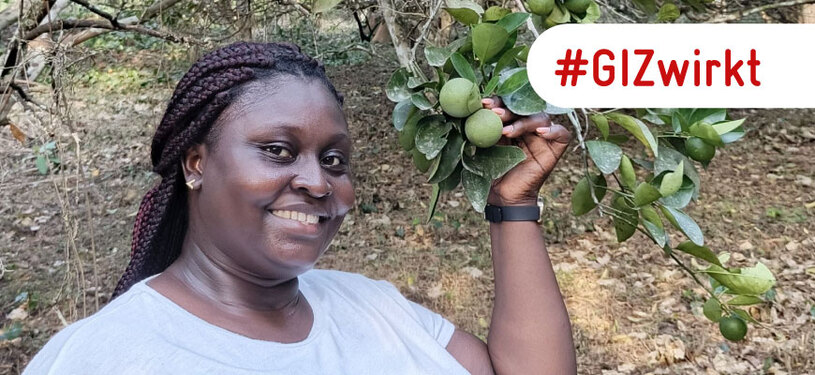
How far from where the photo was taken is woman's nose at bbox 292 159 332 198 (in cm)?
143

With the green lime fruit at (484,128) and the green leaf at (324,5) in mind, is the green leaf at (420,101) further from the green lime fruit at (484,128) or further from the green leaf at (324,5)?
the green leaf at (324,5)

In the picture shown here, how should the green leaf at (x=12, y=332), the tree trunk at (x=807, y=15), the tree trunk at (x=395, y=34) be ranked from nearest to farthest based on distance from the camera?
1. the tree trunk at (x=395, y=34)
2. the green leaf at (x=12, y=332)
3. the tree trunk at (x=807, y=15)

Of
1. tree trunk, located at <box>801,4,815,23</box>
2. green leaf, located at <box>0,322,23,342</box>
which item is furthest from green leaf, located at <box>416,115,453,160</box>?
tree trunk, located at <box>801,4,815,23</box>

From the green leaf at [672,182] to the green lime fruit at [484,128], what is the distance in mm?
364

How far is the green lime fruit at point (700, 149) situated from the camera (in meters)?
1.60

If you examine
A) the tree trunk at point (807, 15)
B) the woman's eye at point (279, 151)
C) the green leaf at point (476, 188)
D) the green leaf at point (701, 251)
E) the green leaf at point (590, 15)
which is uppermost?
the green leaf at point (590, 15)

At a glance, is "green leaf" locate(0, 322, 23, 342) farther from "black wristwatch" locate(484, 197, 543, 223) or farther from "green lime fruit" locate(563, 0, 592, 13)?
"green lime fruit" locate(563, 0, 592, 13)

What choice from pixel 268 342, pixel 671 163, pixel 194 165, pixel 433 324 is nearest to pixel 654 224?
pixel 671 163

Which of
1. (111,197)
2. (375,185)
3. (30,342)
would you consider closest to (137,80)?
(111,197)

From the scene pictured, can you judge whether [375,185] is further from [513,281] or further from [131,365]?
[131,365]

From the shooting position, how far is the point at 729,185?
6102 mm

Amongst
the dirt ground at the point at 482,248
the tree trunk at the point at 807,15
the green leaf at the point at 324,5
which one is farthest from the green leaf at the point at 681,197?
the tree trunk at the point at 807,15

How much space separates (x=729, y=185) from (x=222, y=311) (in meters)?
5.57

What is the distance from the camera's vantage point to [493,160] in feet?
5.27
